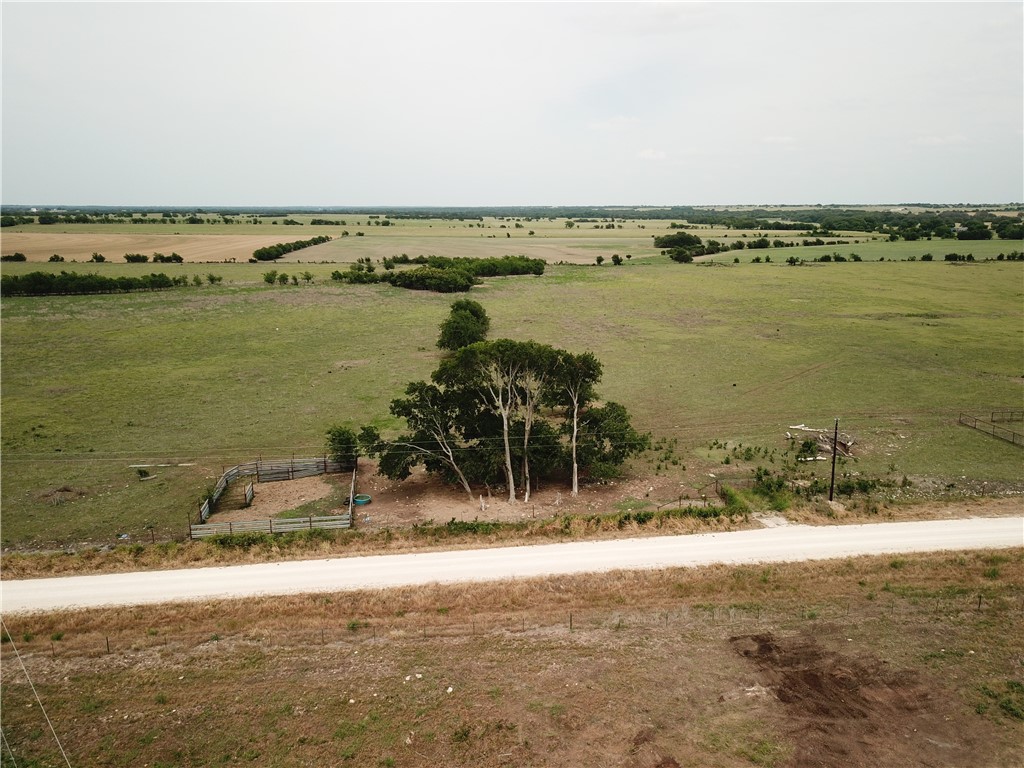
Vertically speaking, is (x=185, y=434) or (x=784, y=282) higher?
(x=784, y=282)

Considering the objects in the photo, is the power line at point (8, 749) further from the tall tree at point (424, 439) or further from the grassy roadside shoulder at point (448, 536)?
the tall tree at point (424, 439)

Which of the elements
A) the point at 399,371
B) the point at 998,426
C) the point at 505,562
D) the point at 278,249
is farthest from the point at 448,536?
the point at 278,249

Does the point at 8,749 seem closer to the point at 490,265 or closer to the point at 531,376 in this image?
the point at 531,376

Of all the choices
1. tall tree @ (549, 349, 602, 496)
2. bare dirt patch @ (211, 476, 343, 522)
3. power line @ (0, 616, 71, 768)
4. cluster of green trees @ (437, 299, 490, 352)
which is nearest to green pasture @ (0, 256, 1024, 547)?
bare dirt patch @ (211, 476, 343, 522)

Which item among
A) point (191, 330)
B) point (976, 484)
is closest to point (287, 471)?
point (976, 484)

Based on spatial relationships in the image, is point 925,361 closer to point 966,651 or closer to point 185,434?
point 966,651
